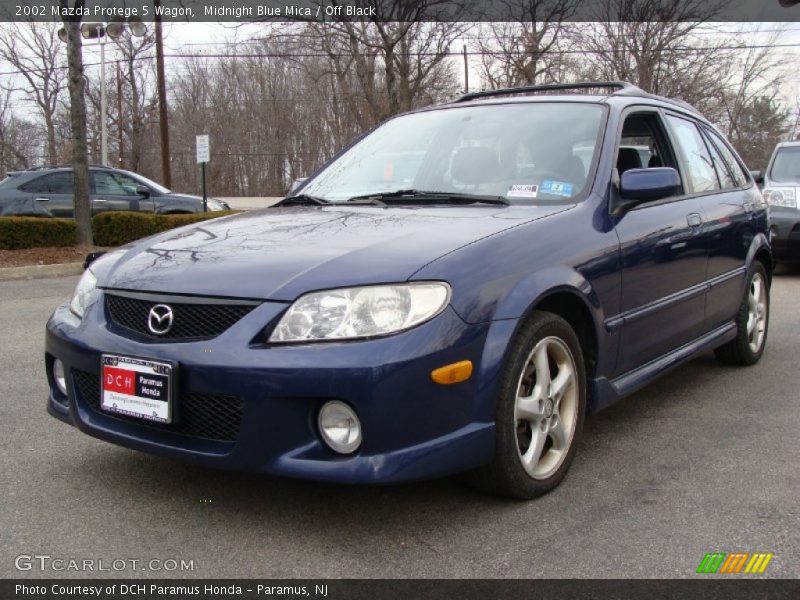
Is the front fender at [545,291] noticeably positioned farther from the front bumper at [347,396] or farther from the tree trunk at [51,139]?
the tree trunk at [51,139]

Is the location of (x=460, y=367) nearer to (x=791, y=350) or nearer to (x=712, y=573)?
(x=712, y=573)

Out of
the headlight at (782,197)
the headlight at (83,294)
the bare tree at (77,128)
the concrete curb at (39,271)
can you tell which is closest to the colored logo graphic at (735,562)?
the headlight at (83,294)

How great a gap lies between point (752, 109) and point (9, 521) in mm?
40920

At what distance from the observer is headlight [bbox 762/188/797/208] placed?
9953 millimetres

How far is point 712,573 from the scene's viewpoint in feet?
7.82

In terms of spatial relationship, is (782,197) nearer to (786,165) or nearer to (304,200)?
(786,165)

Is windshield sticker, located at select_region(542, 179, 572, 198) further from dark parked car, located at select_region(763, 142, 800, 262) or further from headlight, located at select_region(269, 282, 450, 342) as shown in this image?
dark parked car, located at select_region(763, 142, 800, 262)

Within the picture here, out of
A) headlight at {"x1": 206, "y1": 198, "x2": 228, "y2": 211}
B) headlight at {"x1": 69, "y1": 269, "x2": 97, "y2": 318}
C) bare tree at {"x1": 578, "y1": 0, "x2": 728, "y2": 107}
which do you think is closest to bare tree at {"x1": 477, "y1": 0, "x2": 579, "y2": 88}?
bare tree at {"x1": 578, "y1": 0, "x2": 728, "y2": 107}

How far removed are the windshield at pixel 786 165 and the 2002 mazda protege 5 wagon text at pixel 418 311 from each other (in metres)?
7.68

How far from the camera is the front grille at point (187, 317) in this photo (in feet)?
8.30

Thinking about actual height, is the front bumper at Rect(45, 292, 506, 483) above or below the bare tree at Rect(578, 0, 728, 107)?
below

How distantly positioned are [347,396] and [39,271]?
31.7 ft

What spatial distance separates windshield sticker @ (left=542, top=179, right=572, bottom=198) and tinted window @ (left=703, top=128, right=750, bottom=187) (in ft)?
6.64

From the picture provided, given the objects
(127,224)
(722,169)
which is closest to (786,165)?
(722,169)
